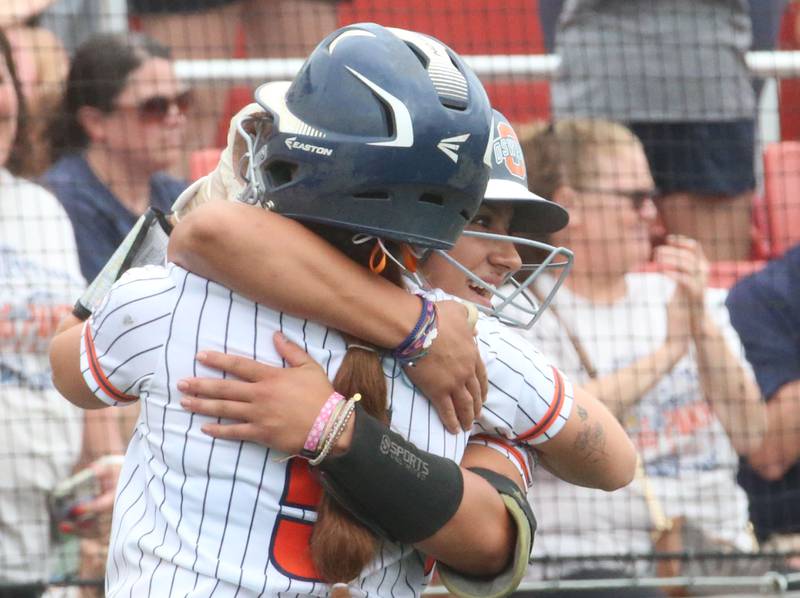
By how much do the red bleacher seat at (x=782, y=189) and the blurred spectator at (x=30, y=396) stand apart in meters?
2.79

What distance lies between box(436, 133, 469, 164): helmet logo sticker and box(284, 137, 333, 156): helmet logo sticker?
0.16 metres

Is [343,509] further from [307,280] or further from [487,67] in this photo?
[487,67]

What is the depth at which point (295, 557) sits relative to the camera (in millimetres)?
2020

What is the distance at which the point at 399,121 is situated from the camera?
195cm

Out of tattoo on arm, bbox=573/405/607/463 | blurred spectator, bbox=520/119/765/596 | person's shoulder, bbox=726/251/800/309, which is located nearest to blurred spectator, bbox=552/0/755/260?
person's shoulder, bbox=726/251/800/309

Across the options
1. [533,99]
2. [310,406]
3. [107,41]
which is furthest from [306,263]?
[533,99]

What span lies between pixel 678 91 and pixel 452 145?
3.55m

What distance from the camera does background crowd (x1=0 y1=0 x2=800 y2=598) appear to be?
14.7 ft

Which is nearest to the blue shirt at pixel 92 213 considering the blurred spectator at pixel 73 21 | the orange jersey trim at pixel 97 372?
the blurred spectator at pixel 73 21

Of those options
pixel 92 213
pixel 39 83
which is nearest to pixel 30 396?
pixel 92 213

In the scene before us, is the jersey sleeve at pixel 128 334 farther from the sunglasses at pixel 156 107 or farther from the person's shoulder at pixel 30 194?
the sunglasses at pixel 156 107

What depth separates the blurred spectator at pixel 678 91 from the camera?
210 inches

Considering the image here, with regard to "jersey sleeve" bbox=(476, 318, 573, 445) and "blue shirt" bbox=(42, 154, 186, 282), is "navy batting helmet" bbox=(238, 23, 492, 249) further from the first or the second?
"blue shirt" bbox=(42, 154, 186, 282)

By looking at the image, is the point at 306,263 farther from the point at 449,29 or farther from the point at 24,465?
the point at 449,29
